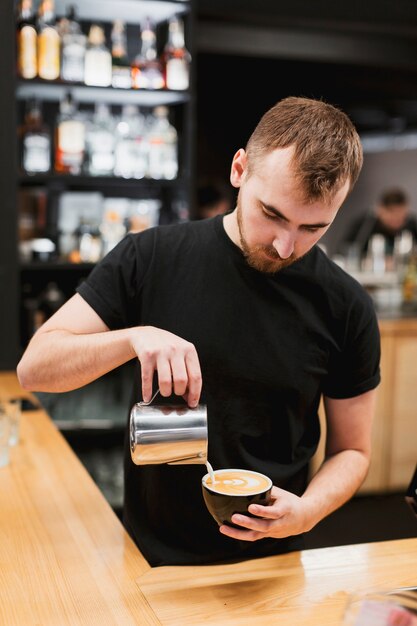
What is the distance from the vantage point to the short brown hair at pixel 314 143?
4.22ft

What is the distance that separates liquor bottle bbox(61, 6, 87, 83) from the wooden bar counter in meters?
2.21

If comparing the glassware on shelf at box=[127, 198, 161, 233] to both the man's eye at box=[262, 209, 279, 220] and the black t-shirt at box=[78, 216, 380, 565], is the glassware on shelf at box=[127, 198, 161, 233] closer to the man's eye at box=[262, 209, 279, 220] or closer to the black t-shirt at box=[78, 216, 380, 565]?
the black t-shirt at box=[78, 216, 380, 565]

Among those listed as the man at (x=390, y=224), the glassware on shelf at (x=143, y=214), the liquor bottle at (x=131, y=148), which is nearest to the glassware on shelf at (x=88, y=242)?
the glassware on shelf at (x=143, y=214)

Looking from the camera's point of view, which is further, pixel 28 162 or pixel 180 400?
pixel 28 162

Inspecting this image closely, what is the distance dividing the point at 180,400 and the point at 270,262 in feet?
1.17

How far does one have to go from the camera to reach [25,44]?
3.21 m

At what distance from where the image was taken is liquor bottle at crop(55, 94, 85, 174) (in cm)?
339

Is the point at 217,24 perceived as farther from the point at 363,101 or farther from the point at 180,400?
the point at 363,101

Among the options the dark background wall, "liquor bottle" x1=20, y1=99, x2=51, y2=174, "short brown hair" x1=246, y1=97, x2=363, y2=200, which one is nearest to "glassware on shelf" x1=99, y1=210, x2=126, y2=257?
"liquor bottle" x1=20, y1=99, x2=51, y2=174

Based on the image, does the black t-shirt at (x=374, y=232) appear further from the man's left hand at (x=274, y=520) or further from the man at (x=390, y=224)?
the man's left hand at (x=274, y=520)

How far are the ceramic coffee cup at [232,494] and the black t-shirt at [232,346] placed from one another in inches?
11.0

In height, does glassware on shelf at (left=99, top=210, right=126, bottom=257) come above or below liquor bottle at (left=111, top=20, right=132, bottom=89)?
below

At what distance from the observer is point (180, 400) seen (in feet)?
5.10

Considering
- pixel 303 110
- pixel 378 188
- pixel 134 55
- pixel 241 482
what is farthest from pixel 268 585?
pixel 378 188
